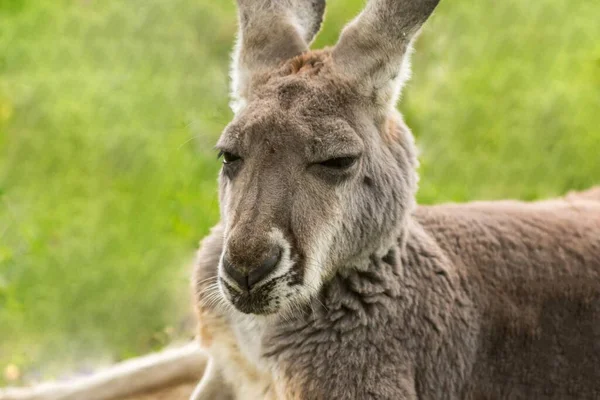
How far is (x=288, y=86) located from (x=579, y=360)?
1.74m

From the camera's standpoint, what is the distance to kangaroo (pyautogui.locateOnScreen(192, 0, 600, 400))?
143 inches

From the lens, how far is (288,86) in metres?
3.78

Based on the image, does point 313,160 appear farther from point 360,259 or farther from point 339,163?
point 360,259

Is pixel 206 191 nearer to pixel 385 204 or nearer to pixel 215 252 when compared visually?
pixel 215 252

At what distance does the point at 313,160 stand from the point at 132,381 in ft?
6.32

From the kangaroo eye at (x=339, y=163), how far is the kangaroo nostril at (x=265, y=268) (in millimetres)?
391

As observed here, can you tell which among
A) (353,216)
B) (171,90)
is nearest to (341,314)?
(353,216)

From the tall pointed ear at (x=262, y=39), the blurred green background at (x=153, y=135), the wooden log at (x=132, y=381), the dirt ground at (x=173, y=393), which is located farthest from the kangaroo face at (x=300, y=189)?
the blurred green background at (x=153, y=135)

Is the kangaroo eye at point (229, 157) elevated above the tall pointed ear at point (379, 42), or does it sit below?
below

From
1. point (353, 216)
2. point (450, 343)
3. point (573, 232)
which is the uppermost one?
point (353, 216)

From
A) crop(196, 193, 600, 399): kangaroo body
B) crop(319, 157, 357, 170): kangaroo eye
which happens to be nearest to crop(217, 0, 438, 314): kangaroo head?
crop(319, 157, 357, 170): kangaroo eye

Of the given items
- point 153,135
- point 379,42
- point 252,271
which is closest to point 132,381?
point 252,271

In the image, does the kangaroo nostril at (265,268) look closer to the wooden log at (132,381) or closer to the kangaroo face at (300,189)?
the kangaroo face at (300,189)

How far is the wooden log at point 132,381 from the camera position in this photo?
4926mm
